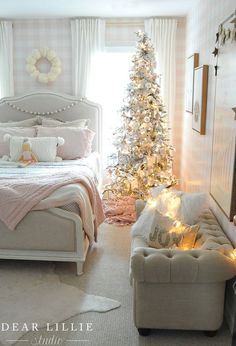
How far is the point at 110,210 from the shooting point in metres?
4.36

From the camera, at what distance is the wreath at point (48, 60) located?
15.8ft

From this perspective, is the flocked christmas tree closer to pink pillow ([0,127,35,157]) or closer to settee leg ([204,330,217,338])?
pink pillow ([0,127,35,157])

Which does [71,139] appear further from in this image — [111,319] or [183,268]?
[183,268]

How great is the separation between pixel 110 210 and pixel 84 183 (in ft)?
4.13

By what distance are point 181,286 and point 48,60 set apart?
3947 millimetres

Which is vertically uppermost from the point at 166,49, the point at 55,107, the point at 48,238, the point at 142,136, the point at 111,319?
the point at 166,49

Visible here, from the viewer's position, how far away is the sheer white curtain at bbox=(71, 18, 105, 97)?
472cm

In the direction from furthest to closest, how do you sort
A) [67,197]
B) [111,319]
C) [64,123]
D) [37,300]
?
[64,123] < [67,197] < [37,300] < [111,319]

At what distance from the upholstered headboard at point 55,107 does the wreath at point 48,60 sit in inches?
9.6

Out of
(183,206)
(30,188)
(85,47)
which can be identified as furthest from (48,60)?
(183,206)

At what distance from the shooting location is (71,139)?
14.1ft

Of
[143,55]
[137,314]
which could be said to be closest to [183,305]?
[137,314]

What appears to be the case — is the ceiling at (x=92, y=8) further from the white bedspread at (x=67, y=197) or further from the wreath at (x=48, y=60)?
the white bedspread at (x=67, y=197)

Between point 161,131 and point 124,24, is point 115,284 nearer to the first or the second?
point 161,131
